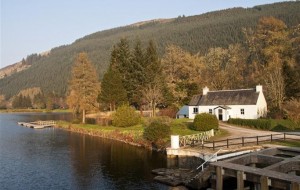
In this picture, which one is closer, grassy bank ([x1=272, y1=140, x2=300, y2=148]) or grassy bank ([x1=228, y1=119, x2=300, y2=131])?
grassy bank ([x1=272, y1=140, x2=300, y2=148])

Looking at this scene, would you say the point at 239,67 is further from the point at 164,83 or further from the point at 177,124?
the point at 177,124

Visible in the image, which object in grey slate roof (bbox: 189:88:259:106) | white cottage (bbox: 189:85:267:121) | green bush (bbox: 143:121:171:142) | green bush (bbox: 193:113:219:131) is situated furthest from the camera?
grey slate roof (bbox: 189:88:259:106)

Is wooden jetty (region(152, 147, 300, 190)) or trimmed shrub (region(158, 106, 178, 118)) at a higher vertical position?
trimmed shrub (region(158, 106, 178, 118))

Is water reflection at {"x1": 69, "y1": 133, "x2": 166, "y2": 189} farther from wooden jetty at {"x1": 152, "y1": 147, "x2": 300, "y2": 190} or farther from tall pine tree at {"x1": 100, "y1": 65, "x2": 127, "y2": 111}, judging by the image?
tall pine tree at {"x1": 100, "y1": 65, "x2": 127, "y2": 111}

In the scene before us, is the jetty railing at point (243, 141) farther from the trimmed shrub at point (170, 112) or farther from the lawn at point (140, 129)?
the trimmed shrub at point (170, 112)

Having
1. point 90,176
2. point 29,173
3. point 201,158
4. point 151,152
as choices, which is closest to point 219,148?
point 201,158

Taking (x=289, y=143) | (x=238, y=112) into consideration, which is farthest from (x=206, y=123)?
(x=238, y=112)

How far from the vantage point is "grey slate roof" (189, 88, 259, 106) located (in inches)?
2313

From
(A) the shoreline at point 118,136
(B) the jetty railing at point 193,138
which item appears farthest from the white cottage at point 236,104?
(A) the shoreline at point 118,136

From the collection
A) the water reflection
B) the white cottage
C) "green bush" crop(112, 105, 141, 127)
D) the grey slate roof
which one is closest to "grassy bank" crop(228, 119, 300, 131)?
the white cottage

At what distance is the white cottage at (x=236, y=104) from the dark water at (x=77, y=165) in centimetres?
2157

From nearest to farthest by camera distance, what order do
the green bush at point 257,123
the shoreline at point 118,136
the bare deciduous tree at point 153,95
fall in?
the shoreline at point 118,136, the green bush at point 257,123, the bare deciduous tree at point 153,95

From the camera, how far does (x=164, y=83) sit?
7606cm

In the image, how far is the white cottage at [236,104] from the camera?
190ft
